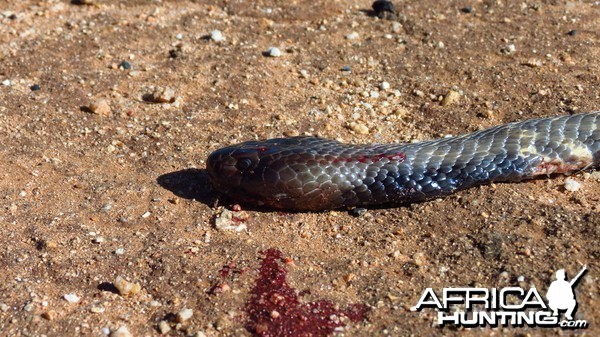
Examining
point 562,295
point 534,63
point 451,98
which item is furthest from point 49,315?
point 534,63

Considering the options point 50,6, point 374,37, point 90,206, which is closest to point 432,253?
A: point 90,206

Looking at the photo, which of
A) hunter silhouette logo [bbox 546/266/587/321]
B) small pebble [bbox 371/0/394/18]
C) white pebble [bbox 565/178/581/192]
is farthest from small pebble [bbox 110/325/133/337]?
small pebble [bbox 371/0/394/18]

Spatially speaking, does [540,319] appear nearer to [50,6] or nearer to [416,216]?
[416,216]

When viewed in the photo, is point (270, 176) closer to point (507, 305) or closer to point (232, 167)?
point (232, 167)

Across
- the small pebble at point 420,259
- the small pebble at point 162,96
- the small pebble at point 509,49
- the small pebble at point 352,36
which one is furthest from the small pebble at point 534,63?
the small pebble at point 162,96

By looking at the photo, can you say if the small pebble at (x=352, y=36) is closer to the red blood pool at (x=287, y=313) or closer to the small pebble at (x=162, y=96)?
the small pebble at (x=162, y=96)

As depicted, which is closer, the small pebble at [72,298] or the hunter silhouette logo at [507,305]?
the hunter silhouette logo at [507,305]

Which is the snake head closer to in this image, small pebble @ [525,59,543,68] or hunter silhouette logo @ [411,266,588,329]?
hunter silhouette logo @ [411,266,588,329]
